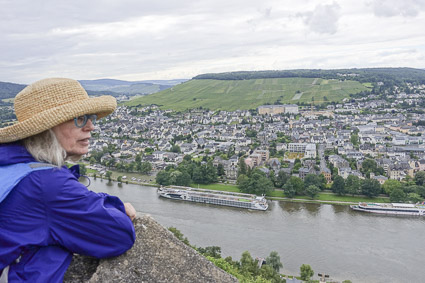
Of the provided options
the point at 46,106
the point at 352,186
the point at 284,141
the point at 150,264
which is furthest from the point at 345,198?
the point at 46,106

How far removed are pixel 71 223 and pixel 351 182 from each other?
18054 millimetres

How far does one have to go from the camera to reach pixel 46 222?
1069 millimetres

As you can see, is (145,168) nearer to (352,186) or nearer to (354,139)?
(352,186)

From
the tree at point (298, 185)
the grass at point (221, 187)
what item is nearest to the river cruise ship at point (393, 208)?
the tree at point (298, 185)

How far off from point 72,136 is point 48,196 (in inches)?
10.4

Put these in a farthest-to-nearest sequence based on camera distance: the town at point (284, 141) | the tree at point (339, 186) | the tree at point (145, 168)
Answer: the tree at point (145, 168) → the town at point (284, 141) → the tree at point (339, 186)

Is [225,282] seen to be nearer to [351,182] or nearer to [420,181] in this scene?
[351,182]

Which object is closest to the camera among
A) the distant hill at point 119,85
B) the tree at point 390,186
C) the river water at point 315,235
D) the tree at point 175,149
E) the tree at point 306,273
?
the tree at point 306,273

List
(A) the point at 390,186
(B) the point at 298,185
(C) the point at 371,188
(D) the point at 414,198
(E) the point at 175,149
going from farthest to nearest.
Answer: (E) the point at 175,149, (B) the point at 298,185, (A) the point at 390,186, (C) the point at 371,188, (D) the point at 414,198

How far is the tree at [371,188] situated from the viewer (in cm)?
1697

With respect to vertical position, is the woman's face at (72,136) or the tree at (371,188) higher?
the woman's face at (72,136)

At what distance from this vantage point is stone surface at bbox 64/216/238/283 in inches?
52.4

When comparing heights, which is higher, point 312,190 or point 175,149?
point 175,149

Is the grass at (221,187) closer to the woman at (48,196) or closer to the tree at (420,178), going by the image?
the tree at (420,178)
